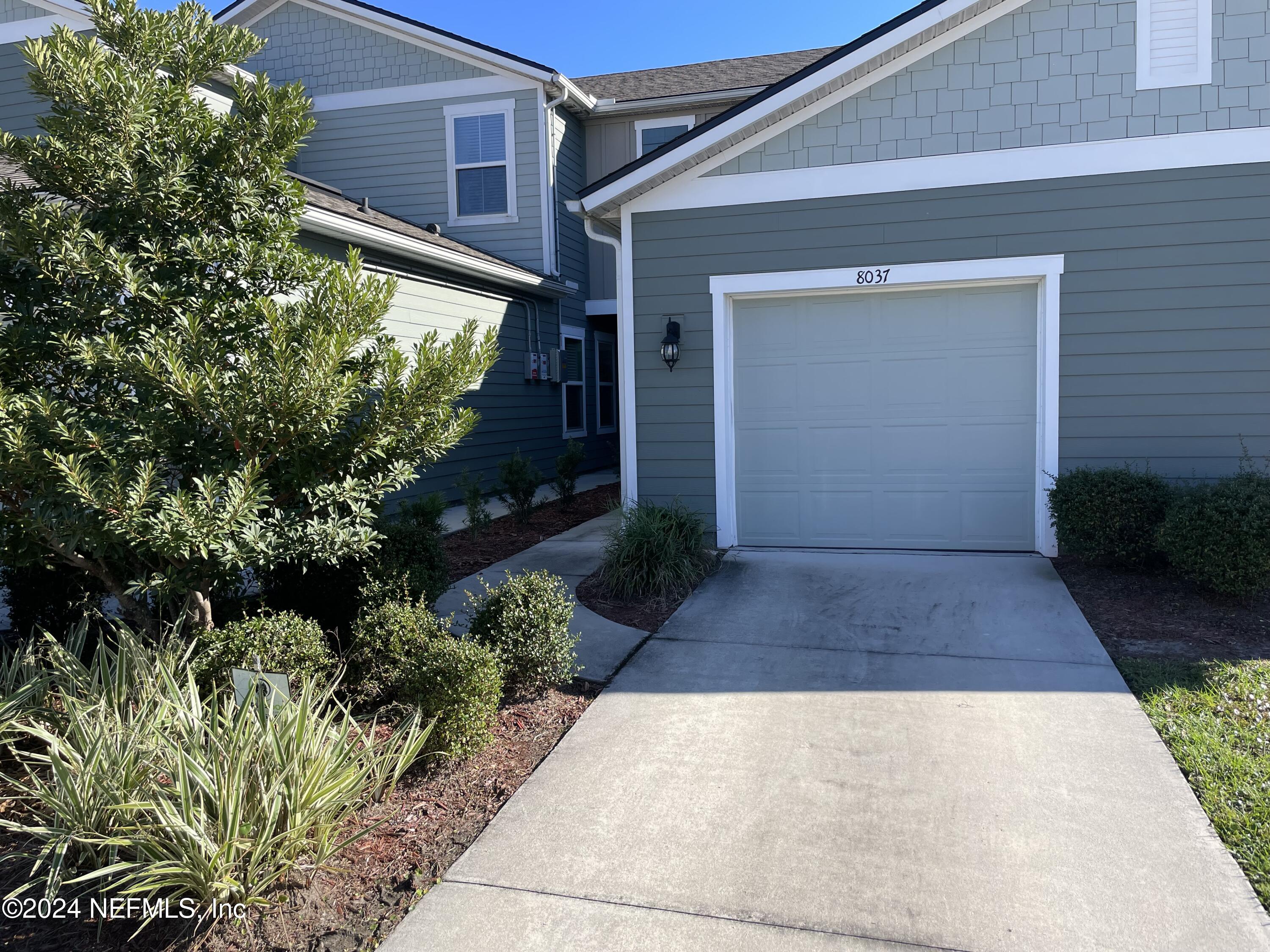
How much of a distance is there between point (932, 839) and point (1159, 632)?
3.14 meters

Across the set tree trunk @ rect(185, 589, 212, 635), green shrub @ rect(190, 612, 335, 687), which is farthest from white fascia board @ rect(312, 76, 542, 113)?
green shrub @ rect(190, 612, 335, 687)

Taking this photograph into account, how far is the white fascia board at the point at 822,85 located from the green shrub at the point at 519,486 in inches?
122

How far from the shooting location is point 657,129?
47.8ft

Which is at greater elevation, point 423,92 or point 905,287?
point 423,92

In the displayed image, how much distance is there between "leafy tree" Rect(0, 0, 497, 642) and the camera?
3.62 m

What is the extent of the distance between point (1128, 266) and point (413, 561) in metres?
5.91

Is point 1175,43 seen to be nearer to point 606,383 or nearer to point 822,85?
point 822,85

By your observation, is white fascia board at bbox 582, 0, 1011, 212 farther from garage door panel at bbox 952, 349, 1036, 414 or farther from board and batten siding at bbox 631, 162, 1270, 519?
garage door panel at bbox 952, 349, 1036, 414

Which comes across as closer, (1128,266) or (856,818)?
(856,818)

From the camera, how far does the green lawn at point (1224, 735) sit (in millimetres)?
3361

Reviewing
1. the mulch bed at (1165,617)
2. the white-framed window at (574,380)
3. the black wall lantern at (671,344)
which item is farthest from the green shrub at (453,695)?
the white-framed window at (574,380)

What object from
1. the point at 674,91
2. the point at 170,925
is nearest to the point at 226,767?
the point at 170,925

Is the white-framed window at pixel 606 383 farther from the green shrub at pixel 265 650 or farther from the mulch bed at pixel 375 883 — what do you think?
the mulch bed at pixel 375 883

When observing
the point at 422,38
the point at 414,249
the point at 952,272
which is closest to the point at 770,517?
the point at 952,272
